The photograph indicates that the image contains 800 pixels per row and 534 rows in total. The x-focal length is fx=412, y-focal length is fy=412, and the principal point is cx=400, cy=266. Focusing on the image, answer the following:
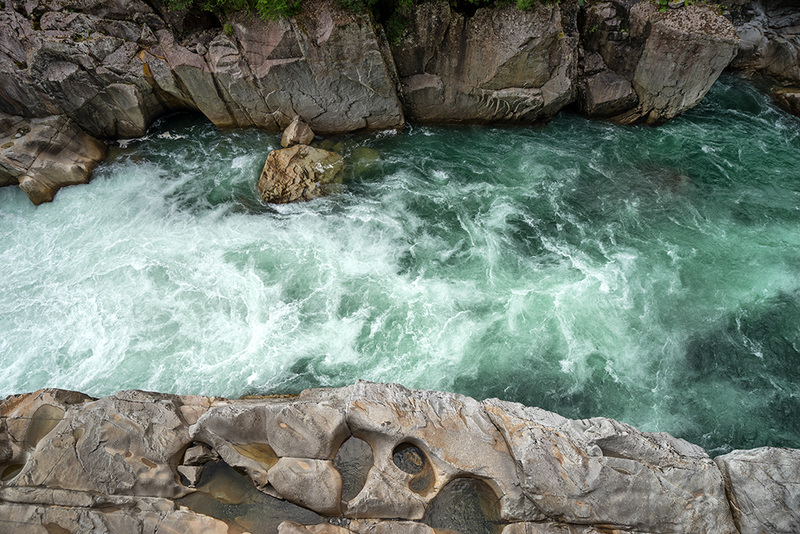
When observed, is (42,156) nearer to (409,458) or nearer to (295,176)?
(295,176)

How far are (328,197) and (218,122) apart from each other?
5.64 metres

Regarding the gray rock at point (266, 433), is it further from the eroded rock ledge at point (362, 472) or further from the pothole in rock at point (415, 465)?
the pothole in rock at point (415, 465)

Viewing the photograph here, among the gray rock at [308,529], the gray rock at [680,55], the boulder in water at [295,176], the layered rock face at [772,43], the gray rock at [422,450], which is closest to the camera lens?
the gray rock at [308,529]

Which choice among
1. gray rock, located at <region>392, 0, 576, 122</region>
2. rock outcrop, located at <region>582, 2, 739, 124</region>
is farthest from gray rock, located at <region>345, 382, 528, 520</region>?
rock outcrop, located at <region>582, 2, 739, 124</region>

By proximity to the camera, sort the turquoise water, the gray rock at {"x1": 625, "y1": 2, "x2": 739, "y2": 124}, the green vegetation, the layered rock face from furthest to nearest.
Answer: the layered rock face → the gray rock at {"x1": 625, "y1": 2, "x2": 739, "y2": 124} → the green vegetation → the turquoise water

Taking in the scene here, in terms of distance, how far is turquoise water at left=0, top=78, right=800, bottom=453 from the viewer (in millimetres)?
9328

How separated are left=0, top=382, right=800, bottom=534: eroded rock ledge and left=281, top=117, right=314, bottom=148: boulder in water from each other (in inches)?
378

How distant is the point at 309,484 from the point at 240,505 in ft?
3.87

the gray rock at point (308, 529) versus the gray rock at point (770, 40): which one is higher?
the gray rock at point (770, 40)

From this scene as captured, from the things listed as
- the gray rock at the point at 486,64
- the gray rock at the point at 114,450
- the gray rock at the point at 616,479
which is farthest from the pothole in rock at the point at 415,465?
the gray rock at the point at 486,64

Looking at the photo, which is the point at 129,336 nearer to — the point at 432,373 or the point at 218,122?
the point at 432,373

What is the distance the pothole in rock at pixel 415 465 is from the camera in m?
6.44

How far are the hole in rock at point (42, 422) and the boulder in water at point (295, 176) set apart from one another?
7.98 meters

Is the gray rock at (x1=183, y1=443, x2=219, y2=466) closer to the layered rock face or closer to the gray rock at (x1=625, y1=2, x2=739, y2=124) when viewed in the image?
the gray rock at (x1=625, y1=2, x2=739, y2=124)
